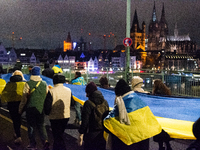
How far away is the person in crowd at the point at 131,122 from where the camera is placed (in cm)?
330

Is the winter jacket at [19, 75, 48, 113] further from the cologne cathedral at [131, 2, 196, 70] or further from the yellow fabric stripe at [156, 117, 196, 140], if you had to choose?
the cologne cathedral at [131, 2, 196, 70]

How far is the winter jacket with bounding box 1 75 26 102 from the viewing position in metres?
6.62

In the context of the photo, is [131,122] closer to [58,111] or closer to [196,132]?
[196,132]

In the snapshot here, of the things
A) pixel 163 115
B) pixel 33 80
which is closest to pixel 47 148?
pixel 33 80

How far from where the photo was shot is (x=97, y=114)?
14.6ft

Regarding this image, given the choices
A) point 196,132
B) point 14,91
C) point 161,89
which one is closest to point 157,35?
point 161,89

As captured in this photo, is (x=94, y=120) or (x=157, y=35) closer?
(x=94, y=120)

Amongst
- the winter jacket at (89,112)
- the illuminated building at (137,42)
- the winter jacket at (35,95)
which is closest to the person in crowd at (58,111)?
the winter jacket at (35,95)

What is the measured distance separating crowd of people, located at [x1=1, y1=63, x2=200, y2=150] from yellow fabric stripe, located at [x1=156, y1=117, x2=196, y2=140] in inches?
5.5

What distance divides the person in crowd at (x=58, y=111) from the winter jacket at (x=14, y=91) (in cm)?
162

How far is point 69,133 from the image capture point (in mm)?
7750

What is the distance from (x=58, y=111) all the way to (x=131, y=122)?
248 centimetres

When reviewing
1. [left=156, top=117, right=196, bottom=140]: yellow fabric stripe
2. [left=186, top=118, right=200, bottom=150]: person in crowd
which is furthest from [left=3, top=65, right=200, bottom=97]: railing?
[left=186, top=118, right=200, bottom=150]: person in crowd

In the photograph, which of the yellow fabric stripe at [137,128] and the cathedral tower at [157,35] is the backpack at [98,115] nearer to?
the yellow fabric stripe at [137,128]
